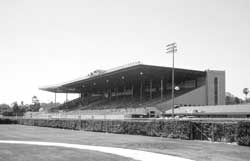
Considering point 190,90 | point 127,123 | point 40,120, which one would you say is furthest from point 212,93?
point 127,123

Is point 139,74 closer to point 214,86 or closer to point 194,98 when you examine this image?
point 194,98

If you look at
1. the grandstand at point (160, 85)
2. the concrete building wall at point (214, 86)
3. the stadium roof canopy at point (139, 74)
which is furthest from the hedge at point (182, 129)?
the concrete building wall at point (214, 86)

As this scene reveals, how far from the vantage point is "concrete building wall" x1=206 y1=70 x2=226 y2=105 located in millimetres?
62531

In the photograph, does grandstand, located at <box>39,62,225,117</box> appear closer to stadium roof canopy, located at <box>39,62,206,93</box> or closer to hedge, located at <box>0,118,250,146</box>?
stadium roof canopy, located at <box>39,62,206,93</box>

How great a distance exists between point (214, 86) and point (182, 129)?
39.1m

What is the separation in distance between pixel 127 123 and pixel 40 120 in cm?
2786

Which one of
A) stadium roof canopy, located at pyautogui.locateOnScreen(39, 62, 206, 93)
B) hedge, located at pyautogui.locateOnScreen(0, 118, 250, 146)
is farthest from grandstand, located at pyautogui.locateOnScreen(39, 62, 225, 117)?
hedge, located at pyautogui.locateOnScreen(0, 118, 250, 146)

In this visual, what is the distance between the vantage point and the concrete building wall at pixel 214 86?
62.5 metres

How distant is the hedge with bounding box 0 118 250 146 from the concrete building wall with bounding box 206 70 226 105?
29393 millimetres

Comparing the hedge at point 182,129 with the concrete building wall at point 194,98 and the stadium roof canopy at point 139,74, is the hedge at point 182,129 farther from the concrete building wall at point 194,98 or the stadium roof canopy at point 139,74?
the concrete building wall at point 194,98

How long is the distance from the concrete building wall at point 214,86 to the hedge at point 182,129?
96.4 ft

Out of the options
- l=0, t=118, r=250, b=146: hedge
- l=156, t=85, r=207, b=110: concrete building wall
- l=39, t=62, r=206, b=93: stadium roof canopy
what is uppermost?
l=39, t=62, r=206, b=93: stadium roof canopy

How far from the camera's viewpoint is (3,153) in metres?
16.4

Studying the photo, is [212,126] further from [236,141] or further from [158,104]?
[158,104]
